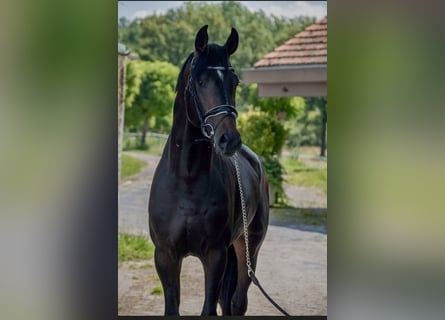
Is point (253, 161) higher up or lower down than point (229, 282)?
higher up

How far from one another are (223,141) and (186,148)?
0.41 m

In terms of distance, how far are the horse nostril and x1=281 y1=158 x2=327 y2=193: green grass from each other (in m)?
8.79

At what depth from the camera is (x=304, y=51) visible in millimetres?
8602

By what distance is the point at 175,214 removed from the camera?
2.98 m

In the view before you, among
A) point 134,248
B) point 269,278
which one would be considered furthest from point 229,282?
point 134,248

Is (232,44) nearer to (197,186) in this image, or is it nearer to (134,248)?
(197,186)

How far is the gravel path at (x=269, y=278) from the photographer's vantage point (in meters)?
5.83

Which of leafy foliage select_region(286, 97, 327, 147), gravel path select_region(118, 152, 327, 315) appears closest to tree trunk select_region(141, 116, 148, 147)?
leafy foliage select_region(286, 97, 327, 147)

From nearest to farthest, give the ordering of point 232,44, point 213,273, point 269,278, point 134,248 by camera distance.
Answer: point 232,44 → point 213,273 → point 269,278 → point 134,248
